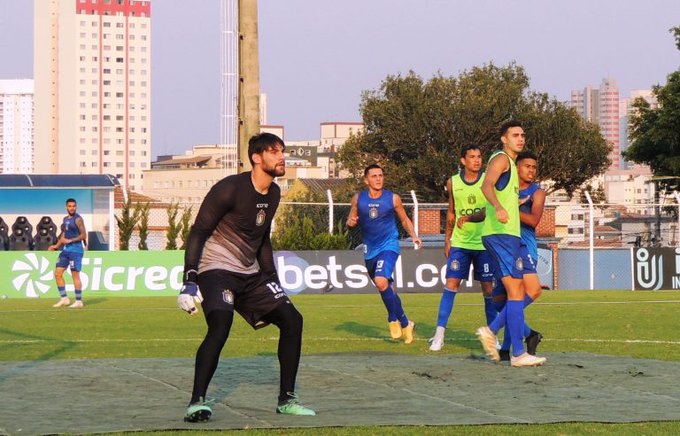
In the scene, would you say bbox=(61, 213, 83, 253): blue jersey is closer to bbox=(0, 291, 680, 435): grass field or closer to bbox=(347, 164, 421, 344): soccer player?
bbox=(0, 291, 680, 435): grass field

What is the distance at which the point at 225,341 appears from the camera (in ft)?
28.1

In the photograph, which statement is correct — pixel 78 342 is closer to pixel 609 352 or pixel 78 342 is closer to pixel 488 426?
pixel 609 352

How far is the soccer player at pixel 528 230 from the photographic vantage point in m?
12.0

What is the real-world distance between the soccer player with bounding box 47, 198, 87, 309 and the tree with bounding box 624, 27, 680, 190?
45.2 meters

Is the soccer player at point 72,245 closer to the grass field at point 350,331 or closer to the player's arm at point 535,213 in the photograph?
the grass field at point 350,331

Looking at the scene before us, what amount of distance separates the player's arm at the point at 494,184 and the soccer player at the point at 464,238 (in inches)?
93.0

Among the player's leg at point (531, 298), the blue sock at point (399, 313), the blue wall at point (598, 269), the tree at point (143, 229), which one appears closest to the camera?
the player's leg at point (531, 298)

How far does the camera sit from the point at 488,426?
778 centimetres

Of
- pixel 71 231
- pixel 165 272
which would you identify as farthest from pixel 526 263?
pixel 165 272

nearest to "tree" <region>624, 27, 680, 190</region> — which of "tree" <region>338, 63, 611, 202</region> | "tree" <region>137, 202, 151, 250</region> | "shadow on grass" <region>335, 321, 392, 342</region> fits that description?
"tree" <region>338, 63, 611, 202</region>

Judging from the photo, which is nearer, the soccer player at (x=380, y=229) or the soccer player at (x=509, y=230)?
the soccer player at (x=509, y=230)

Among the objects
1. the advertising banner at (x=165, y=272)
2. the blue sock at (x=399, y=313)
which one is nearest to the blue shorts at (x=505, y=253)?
the blue sock at (x=399, y=313)

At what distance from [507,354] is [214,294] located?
4.48 meters

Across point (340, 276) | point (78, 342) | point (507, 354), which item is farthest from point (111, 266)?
point (507, 354)
